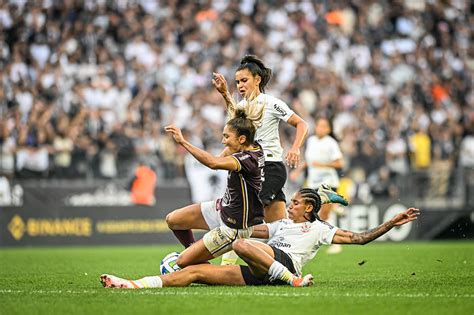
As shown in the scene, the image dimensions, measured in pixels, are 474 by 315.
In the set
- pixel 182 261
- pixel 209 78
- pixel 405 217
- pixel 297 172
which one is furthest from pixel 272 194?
pixel 209 78

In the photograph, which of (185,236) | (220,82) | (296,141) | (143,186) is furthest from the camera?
(143,186)

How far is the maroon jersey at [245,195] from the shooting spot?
9.15m

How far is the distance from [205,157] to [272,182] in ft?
6.88

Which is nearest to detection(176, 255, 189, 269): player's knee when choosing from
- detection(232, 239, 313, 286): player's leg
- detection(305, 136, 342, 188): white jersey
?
detection(232, 239, 313, 286): player's leg

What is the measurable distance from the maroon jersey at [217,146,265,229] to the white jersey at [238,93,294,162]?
1.31 meters

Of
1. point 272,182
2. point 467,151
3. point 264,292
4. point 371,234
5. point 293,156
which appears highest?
point 293,156

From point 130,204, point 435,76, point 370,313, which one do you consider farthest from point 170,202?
point 370,313

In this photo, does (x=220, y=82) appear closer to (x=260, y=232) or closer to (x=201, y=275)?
(x=260, y=232)

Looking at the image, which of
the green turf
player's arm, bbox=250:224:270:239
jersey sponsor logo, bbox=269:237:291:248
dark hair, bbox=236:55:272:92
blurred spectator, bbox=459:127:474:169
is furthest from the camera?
blurred spectator, bbox=459:127:474:169

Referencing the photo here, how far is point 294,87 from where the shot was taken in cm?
2323

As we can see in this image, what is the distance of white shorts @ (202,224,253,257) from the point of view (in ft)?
30.7

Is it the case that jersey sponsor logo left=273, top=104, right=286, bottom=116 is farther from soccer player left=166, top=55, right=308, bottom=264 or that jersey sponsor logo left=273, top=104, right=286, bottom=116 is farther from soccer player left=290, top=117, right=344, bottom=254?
soccer player left=290, top=117, right=344, bottom=254

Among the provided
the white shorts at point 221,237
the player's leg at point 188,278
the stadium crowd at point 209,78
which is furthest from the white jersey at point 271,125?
the stadium crowd at point 209,78

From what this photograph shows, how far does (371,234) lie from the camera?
916cm
